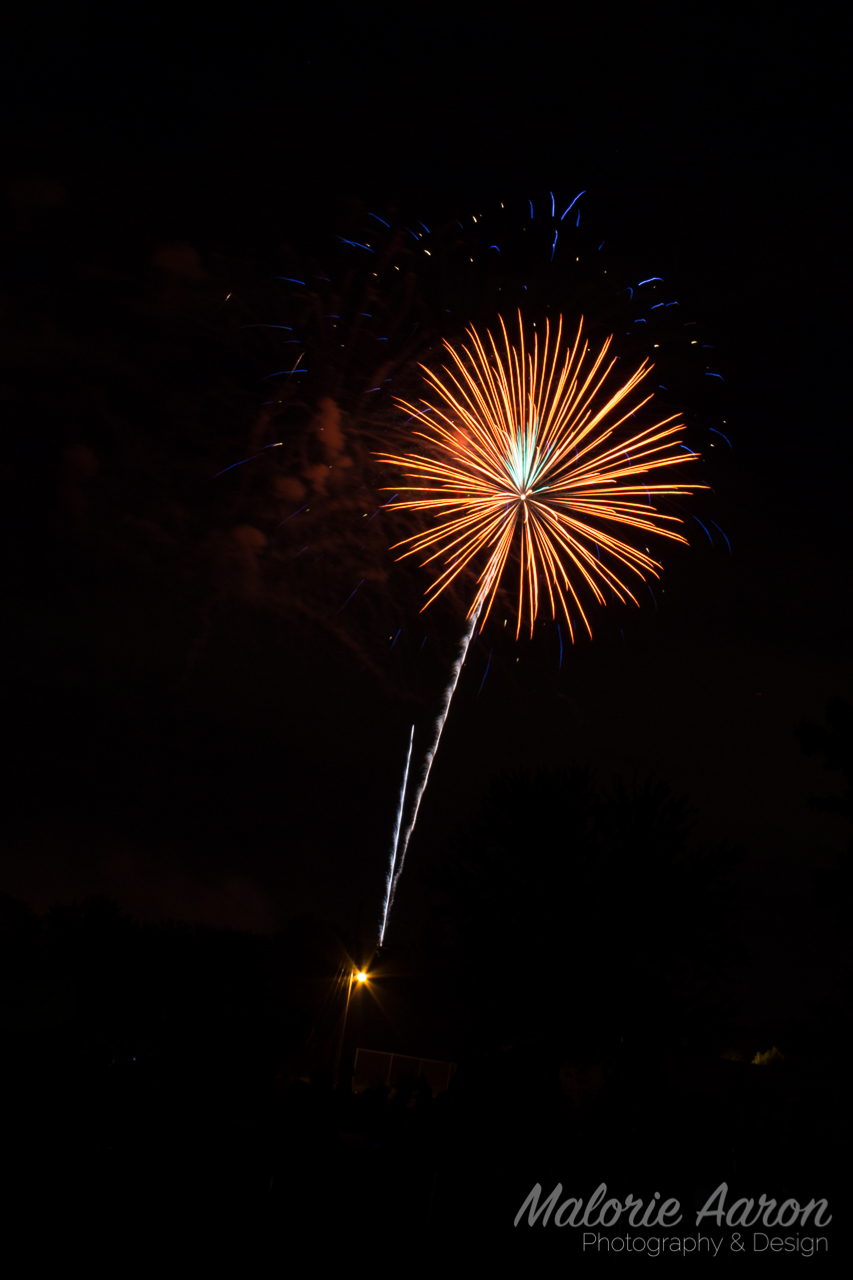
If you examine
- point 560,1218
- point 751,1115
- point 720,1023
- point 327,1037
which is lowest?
point 560,1218

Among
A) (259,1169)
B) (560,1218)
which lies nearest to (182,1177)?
(259,1169)

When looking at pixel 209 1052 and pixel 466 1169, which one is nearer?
pixel 466 1169

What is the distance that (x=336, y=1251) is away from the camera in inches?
307

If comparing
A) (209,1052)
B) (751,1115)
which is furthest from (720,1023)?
(209,1052)

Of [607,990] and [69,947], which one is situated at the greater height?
[69,947]

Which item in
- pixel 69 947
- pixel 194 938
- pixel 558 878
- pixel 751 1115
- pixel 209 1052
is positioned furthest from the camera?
pixel 194 938

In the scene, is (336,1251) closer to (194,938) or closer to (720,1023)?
(720,1023)

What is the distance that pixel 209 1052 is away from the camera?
11.2 m

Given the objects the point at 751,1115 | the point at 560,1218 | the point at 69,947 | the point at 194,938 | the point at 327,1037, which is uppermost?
the point at 194,938

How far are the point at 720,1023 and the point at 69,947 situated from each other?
53.9m

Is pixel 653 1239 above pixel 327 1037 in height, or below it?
below

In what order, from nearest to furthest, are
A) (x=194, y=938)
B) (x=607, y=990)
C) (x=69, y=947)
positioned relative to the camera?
(x=607, y=990) → (x=69, y=947) → (x=194, y=938)

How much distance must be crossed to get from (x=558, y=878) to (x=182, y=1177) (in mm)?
19628

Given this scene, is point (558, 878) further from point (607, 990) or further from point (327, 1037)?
point (327, 1037)
